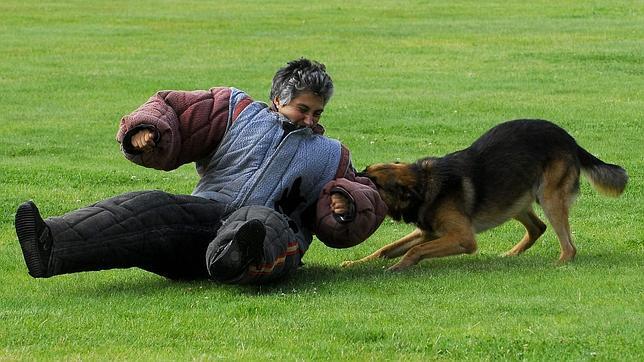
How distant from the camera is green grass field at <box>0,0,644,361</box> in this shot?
6125 millimetres

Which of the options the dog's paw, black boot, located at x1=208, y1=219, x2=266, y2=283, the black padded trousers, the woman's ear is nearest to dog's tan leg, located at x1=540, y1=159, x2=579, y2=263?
the dog's paw

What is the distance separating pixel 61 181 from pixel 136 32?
617 inches

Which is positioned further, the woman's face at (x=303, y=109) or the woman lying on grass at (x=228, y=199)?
the woman's face at (x=303, y=109)

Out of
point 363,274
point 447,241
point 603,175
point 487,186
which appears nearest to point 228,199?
point 363,274

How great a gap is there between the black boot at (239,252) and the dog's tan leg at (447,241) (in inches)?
61.3

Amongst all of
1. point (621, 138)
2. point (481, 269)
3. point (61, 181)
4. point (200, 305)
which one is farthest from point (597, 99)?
point (200, 305)

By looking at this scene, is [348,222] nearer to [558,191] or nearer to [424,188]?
[424,188]

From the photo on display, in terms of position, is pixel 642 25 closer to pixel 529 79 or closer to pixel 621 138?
pixel 529 79

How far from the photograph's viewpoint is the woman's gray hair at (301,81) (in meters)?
7.84

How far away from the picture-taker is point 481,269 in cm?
819

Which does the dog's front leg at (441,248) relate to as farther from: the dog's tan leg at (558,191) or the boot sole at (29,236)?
the boot sole at (29,236)

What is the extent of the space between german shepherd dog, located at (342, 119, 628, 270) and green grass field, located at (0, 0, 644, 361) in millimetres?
208

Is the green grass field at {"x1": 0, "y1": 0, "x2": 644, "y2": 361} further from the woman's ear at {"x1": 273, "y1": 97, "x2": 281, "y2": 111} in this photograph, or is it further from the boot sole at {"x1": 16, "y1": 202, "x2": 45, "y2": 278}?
the woman's ear at {"x1": 273, "y1": 97, "x2": 281, "y2": 111}

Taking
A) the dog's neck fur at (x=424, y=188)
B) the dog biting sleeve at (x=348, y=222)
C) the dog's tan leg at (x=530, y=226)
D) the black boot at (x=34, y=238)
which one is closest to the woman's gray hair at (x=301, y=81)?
the dog biting sleeve at (x=348, y=222)
